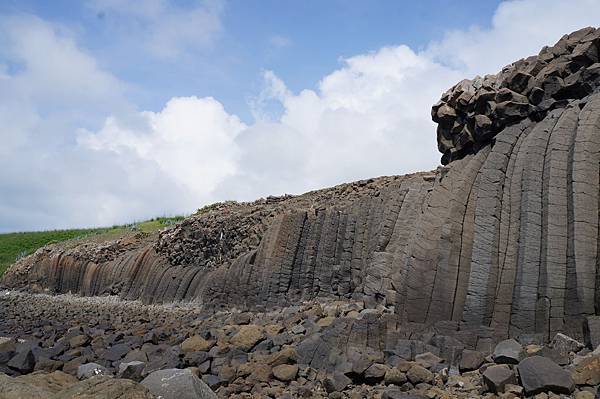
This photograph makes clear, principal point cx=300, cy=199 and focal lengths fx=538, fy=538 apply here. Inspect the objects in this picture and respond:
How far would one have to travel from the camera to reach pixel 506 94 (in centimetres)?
1073

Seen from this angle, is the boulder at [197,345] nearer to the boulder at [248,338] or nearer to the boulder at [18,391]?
the boulder at [248,338]

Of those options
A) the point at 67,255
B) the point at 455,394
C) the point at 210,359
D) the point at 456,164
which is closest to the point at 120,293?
the point at 67,255

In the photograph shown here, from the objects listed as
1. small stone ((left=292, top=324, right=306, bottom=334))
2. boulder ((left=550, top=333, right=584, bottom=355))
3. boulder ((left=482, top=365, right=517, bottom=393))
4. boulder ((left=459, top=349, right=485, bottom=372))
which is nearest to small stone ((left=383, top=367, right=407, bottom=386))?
boulder ((left=459, top=349, right=485, bottom=372))

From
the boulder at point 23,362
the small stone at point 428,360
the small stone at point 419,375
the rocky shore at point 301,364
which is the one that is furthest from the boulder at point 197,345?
the small stone at point 419,375

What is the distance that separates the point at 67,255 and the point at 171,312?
19.9m

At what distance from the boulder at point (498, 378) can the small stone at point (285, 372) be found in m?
2.97

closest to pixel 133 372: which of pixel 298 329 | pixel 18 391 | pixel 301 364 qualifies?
pixel 301 364

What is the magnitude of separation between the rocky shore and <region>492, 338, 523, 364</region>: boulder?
15mm

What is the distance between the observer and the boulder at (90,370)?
9812 millimetres

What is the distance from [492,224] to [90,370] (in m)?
7.73

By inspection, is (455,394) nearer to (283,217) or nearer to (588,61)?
(588,61)

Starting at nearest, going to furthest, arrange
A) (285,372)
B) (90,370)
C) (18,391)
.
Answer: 1. (18,391)
2. (285,372)
3. (90,370)

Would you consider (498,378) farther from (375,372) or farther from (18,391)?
(18,391)

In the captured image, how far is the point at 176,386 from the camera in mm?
6785
